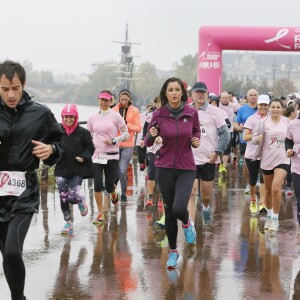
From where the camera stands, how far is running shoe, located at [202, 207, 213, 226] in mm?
9789

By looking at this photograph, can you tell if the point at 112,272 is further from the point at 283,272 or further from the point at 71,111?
the point at 71,111

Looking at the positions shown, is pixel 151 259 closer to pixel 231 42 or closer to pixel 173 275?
pixel 173 275

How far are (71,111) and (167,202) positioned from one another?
7.28 feet

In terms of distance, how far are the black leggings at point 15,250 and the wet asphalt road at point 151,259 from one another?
111 centimetres

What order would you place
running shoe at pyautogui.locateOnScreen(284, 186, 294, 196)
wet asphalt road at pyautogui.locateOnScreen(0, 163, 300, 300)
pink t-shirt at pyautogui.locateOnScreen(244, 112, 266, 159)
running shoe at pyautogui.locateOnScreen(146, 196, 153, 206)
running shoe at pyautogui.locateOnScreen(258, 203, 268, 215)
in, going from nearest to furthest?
wet asphalt road at pyautogui.locateOnScreen(0, 163, 300, 300)
pink t-shirt at pyautogui.locateOnScreen(244, 112, 266, 159)
running shoe at pyautogui.locateOnScreen(258, 203, 268, 215)
running shoe at pyautogui.locateOnScreen(146, 196, 153, 206)
running shoe at pyautogui.locateOnScreen(284, 186, 294, 196)

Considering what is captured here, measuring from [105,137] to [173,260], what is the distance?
11.0 feet

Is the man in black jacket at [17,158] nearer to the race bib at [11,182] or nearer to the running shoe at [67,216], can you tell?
the race bib at [11,182]

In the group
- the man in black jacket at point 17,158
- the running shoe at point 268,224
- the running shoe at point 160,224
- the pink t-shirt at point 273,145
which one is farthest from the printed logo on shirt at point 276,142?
the man in black jacket at point 17,158

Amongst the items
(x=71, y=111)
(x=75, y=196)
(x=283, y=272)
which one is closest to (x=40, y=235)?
(x=75, y=196)

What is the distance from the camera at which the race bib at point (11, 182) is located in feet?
17.3

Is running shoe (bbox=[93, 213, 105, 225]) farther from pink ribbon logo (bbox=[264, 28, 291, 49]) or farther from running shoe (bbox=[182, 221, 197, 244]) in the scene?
pink ribbon logo (bbox=[264, 28, 291, 49])

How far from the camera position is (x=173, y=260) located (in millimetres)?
7512

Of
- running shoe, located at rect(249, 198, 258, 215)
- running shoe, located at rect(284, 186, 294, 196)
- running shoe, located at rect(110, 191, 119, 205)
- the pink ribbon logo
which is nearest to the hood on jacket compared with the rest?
running shoe, located at rect(110, 191, 119, 205)

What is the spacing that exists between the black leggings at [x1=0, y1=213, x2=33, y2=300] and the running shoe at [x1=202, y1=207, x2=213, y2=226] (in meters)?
4.66
